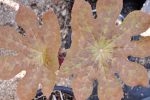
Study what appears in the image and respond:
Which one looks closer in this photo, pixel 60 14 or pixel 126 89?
pixel 126 89

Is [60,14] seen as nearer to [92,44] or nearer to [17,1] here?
[17,1]

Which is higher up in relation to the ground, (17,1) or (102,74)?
(17,1)

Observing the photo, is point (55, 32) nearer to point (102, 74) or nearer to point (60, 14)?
point (102, 74)

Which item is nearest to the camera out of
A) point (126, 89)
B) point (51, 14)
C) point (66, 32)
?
point (51, 14)

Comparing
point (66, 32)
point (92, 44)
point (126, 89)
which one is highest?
point (66, 32)

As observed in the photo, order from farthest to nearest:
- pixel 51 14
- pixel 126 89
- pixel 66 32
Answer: pixel 66 32 < pixel 126 89 < pixel 51 14

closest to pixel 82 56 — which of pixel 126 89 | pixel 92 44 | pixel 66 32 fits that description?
pixel 92 44
